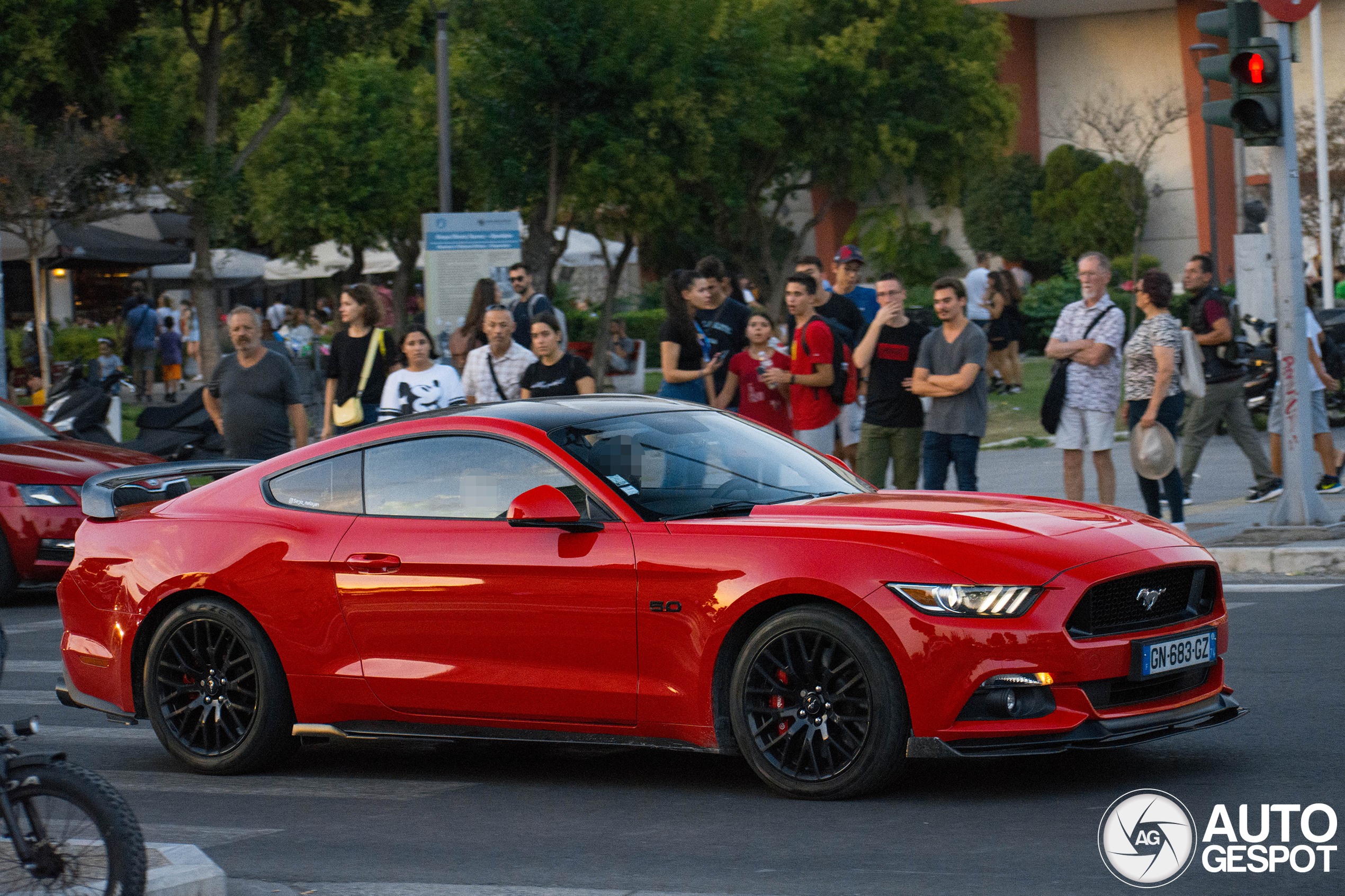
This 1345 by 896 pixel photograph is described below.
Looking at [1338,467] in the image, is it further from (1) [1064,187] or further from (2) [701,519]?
(1) [1064,187]

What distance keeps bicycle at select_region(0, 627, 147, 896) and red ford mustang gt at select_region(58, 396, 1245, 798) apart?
217 cm

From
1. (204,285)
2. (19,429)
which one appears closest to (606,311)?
(204,285)

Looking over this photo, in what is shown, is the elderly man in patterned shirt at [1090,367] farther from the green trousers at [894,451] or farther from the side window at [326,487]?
the side window at [326,487]

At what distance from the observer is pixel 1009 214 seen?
2052 inches

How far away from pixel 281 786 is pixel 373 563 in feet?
3.22

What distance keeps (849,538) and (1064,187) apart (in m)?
47.2

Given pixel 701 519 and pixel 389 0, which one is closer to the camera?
pixel 701 519

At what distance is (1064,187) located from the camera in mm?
51469

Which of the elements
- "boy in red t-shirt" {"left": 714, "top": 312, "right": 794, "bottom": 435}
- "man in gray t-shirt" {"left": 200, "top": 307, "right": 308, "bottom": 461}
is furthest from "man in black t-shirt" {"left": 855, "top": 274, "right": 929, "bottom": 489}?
"man in gray t-shirt" {"left": 200, "top": 307, "right": 308, "bottom": 461}

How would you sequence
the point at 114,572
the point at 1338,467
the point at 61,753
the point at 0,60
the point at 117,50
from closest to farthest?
the point at 61,753
the point at 114,572
the point at 1338,467
the point at 0,60
the point at 117,50

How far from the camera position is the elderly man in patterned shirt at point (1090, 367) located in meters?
12.2

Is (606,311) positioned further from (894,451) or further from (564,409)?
(564,409)

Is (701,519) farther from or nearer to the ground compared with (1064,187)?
A: nearer to the ground

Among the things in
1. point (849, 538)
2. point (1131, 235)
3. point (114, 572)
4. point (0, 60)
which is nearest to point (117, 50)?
point (0, 60)
